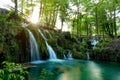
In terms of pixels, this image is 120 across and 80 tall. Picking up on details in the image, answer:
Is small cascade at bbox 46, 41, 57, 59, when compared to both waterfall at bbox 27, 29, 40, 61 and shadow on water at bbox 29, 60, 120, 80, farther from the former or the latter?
shadow on water at bbox 29, 60, 120, 80

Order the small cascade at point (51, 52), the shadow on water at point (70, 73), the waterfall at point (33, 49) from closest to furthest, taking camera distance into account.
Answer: the shadow on water at point (70, 73), the waterfall at point (33, 49), the small cascade at point (51, 52)

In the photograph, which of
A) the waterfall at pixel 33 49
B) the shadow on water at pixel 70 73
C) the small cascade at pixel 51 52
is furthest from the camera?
the small cascade at pixel 51 52

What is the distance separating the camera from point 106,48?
22.6 meters

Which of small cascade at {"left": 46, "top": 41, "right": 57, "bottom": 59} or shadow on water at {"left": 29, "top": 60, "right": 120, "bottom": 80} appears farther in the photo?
small cascade at {"left": 46, "top": 41, "right": 57, "bottom": 59}

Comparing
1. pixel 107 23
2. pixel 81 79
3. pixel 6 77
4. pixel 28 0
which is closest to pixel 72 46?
pixel 28 0

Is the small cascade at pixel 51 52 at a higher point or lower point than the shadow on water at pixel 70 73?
higher

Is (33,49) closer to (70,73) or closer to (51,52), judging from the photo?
(51,52)

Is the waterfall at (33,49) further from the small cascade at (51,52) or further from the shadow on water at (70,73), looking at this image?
the shadow on water at (70,73)

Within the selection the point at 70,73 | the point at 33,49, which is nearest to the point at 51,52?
the point at 33,49

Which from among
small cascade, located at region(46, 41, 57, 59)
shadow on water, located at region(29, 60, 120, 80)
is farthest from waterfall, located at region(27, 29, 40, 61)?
shadow on water, located at region(29, 60, 120, 80)

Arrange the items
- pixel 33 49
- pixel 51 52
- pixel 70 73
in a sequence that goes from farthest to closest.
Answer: pixel 51 52
pixel 33 49
pixel 70 73

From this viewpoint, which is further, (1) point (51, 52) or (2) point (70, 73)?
(1) point (51, 52)

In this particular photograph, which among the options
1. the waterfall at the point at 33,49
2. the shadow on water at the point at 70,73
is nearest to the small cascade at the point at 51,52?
the waterfall at the point at 33,49

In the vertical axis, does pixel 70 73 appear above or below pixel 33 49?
below
